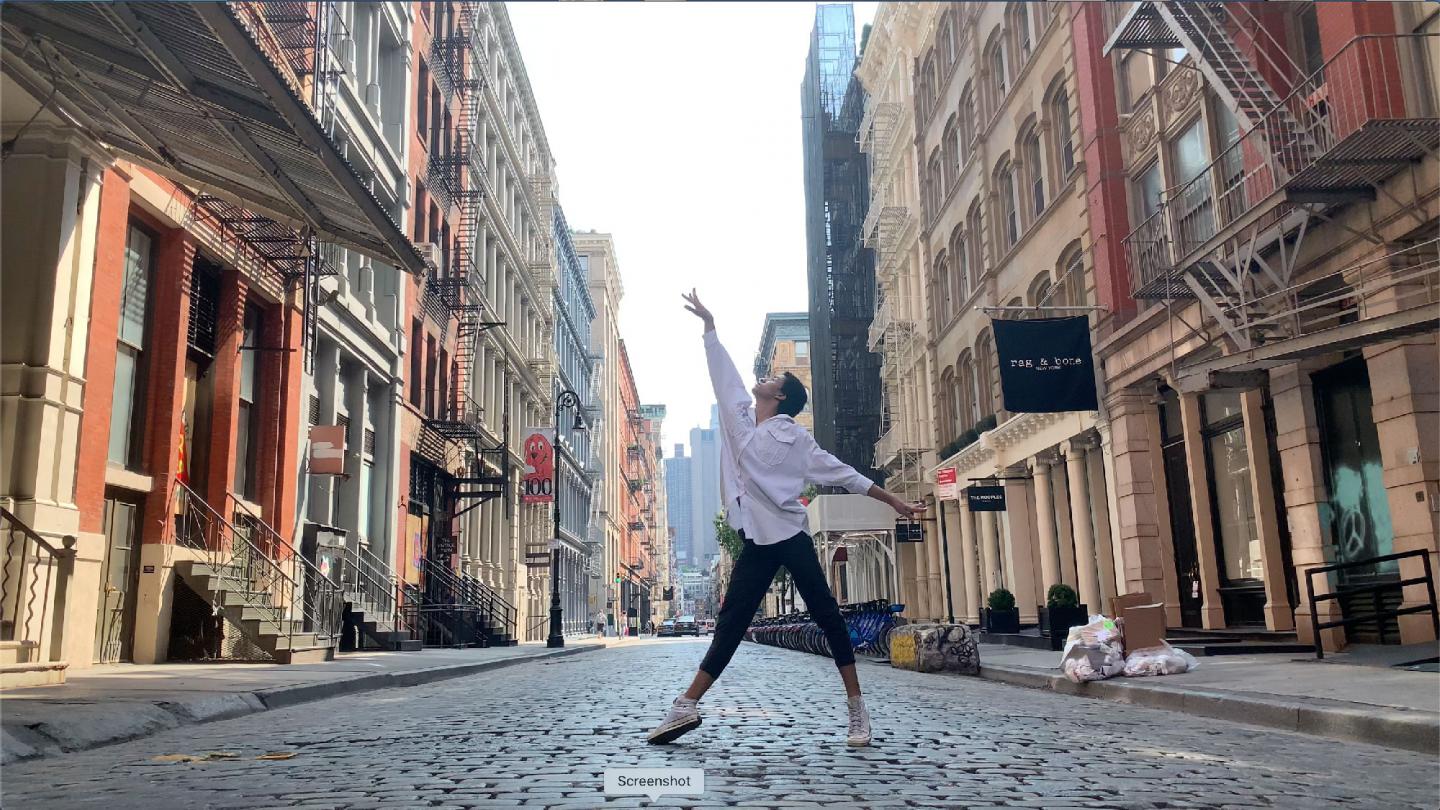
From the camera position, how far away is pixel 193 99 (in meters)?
8.48

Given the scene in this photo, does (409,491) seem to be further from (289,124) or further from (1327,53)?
(1327,53)

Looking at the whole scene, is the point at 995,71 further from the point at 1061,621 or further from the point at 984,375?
the point at 1061,621

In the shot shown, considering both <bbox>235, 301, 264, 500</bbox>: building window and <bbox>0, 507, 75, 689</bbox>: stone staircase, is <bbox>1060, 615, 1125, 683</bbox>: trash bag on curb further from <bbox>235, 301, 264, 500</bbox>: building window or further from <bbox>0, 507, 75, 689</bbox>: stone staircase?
<bbox>235, 301, 264, 500</bbox>: building window

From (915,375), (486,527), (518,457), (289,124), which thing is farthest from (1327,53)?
(518,457)

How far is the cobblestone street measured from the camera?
4.57 m

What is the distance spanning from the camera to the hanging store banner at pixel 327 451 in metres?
20.9

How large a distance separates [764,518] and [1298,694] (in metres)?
5.11

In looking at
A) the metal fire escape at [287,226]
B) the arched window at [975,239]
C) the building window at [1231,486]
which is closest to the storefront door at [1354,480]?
the building window at [1231,486]

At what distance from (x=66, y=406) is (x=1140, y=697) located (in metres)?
11.4

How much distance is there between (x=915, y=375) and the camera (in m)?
38.4

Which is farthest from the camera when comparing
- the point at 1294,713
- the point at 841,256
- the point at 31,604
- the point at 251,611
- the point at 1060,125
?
the point at 841,256

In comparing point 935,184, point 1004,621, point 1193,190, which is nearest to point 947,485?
point 1004,621

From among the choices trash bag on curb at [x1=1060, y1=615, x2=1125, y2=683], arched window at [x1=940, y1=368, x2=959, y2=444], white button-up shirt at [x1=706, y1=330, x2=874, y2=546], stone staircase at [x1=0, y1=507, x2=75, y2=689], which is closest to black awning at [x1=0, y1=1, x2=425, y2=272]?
stone staircase at [x1=0, y1=507, x2=75, y2=689]

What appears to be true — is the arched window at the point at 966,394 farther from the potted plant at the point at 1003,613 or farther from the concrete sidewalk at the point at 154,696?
the concrete sidewalk at the point at 154,696
